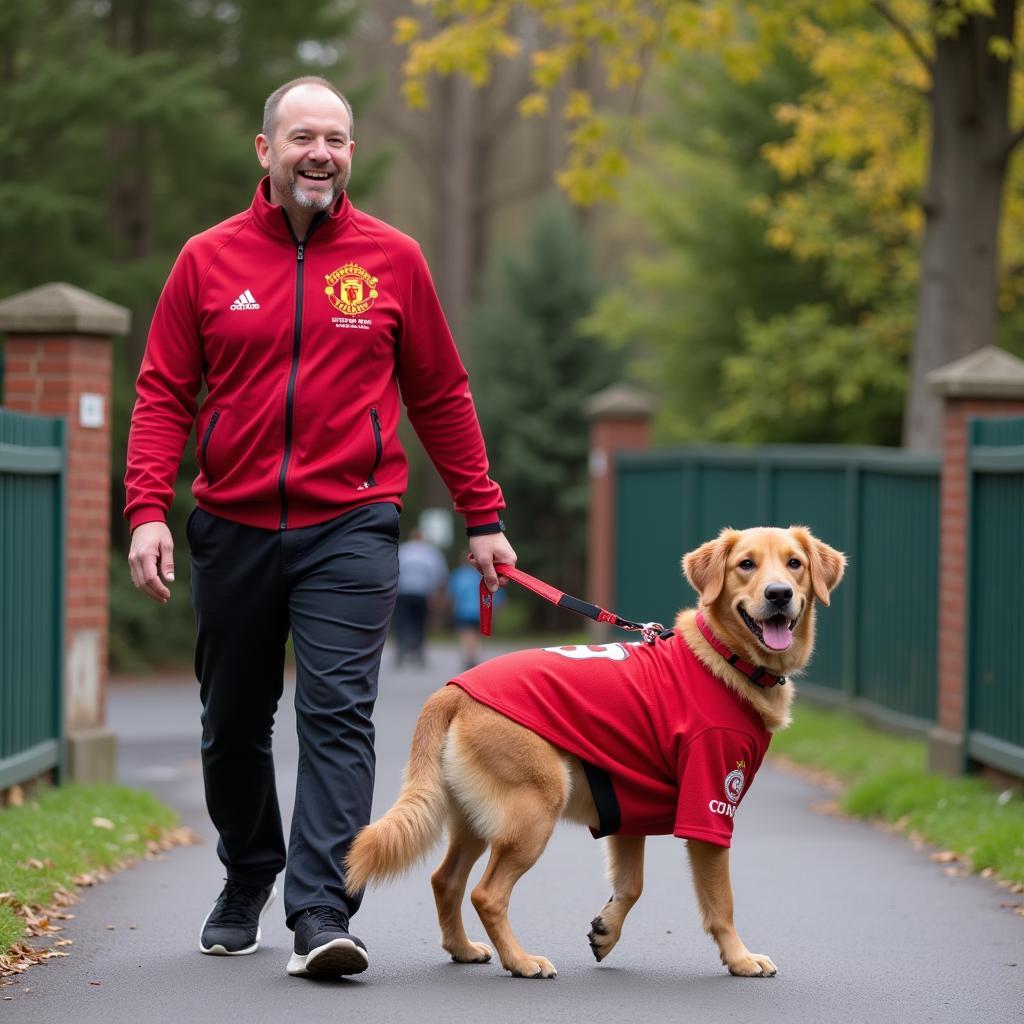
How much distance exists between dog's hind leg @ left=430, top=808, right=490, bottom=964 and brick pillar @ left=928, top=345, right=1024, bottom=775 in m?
4.49

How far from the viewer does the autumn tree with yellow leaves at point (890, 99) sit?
13.2m

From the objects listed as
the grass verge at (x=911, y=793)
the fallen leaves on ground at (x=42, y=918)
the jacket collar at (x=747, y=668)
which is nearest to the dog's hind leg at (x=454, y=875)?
the jacket collar at (x=747, y=668)

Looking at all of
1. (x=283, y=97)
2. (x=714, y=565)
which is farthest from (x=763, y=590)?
(x=283, y=97)

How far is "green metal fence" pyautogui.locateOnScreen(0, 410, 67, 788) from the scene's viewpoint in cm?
750

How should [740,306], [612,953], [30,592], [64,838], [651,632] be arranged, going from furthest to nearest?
[740,306] → [30,592] → [64,838] → [612,953] → [651,632]

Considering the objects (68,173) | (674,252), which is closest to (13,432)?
(68,173)

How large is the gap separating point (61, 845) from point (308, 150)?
10.5ft

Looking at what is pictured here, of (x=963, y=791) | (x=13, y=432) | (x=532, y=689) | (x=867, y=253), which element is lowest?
(x=963, y=791)

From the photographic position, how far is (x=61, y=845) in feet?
22.0

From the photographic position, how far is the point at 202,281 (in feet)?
15.8

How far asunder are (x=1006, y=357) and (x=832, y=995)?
5.44 meters

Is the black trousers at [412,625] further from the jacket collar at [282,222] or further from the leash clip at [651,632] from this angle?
the jacket collar at [282,222]

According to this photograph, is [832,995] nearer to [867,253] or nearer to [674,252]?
[867,253]

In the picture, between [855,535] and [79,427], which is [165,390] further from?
[855,535]
